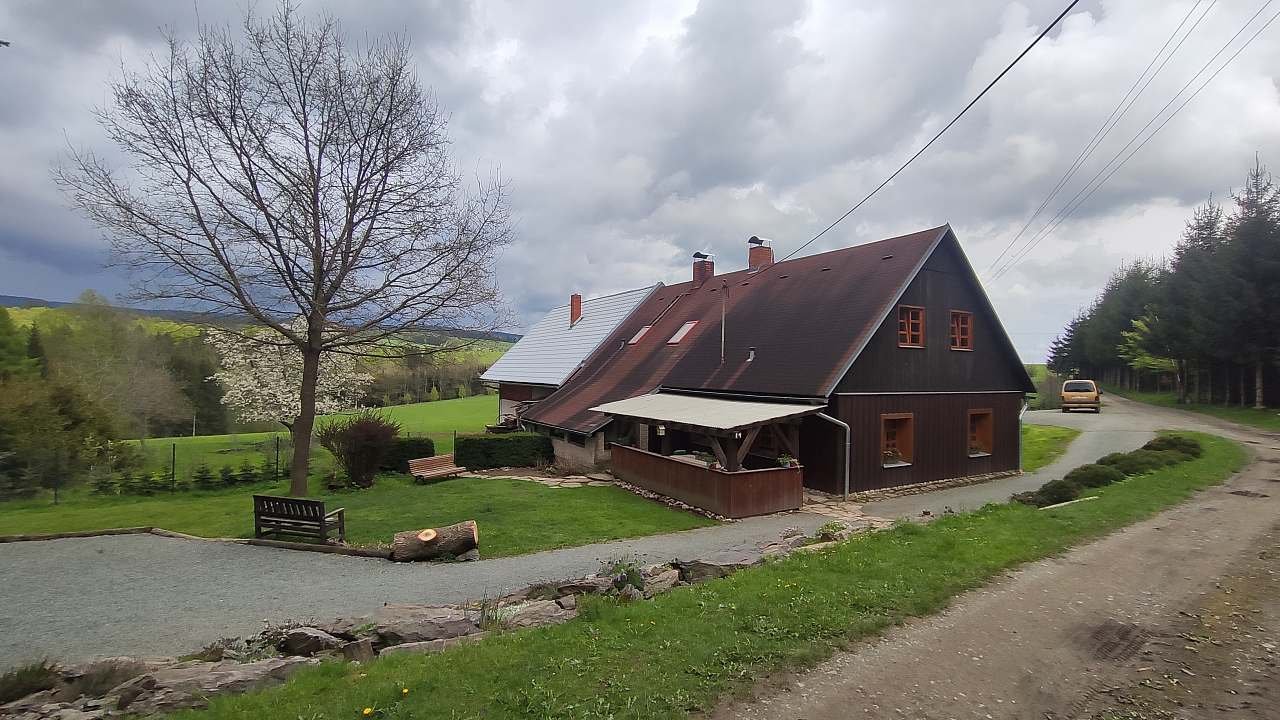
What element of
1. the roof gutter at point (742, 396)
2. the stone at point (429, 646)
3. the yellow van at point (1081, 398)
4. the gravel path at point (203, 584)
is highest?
the roof gutter at point (742, 396)

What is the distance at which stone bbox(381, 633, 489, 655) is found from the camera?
221 inches

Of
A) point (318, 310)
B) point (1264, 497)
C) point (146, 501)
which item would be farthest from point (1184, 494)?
point (146, 501)

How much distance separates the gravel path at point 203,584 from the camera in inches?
294

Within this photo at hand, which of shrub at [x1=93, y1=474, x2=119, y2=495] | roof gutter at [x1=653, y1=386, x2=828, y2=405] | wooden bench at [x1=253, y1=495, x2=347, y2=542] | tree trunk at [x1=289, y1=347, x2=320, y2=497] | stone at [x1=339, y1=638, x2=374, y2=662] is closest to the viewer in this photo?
stone at [x1=339, y1=638, x2=374, y2=662]

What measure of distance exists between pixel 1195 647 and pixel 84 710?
30.6 ft

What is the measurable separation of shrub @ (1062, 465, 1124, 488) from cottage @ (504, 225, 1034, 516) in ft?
12.7

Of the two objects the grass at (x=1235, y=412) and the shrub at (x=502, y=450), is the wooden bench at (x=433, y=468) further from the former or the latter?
the grass at (x=1235, y=412)

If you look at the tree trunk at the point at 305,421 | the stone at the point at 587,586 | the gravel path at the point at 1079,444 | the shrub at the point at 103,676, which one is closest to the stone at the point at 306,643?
the shrub at the point at 103,676

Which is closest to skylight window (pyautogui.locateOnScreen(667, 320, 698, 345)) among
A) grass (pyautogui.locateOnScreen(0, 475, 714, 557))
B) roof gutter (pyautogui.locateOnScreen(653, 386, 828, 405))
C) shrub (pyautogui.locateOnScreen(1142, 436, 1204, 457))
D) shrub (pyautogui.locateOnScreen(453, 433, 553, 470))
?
roof gutter (pyautogui.locateOnScreen(653, 386, 828, 405))

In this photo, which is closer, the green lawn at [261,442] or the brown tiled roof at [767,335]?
the brown tiled roof at [767,335]

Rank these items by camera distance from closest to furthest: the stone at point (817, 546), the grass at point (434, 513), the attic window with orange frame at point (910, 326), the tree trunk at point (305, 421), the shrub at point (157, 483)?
the stone at point (817, 546) → the grass at point (434, 513) → the tree trunk at point (305, 421) → the attic window with orange frame at point (910, 326) → the shrub at point (157, 483)

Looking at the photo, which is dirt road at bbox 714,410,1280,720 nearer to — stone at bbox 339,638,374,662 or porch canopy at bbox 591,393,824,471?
stone at bbox 339,638,374,662

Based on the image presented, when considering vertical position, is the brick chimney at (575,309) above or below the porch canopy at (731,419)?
above

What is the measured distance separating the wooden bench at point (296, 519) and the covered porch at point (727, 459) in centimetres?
753
